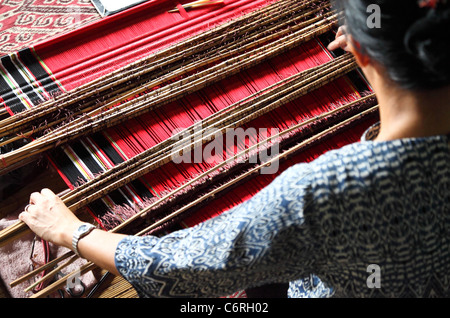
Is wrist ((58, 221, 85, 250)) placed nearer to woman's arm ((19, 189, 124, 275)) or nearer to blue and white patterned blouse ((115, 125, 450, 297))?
woman's arm ((19, 189, 124, 275))

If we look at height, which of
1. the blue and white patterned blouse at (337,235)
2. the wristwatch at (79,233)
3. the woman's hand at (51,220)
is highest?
the woman's hand at (51,220)

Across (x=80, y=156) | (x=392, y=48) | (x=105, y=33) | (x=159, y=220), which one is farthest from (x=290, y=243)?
(x=105, y=33)

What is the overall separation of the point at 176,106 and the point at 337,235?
78cm

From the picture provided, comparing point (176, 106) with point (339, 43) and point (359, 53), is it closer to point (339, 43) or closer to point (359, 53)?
point (339, 43)

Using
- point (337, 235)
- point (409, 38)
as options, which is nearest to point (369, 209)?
point (337, 235)

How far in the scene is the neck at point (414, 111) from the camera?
688 millimetres

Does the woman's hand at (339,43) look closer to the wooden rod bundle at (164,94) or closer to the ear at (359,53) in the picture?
the wooden rod bundle at (164,94)

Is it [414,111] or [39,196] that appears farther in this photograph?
[39,196]

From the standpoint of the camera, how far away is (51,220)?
1.04 m

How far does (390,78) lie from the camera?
0.69 metres

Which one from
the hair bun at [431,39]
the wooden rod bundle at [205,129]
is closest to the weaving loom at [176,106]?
the wooden rod bundle at [205,129]

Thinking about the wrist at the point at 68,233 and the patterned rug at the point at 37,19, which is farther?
the patterned rug at the point at 37,19

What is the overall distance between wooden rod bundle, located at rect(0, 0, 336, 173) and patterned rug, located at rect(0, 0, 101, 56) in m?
0.50

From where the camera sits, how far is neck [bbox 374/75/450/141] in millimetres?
688
